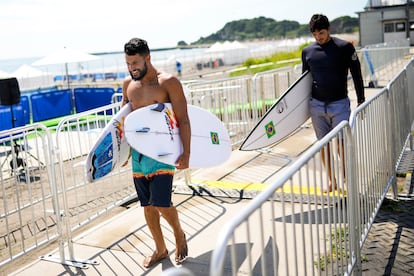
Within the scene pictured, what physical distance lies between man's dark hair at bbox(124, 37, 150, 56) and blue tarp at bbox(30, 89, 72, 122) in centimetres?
1488

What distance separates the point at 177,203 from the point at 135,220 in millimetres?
666

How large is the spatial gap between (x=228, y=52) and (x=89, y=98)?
39032 mm

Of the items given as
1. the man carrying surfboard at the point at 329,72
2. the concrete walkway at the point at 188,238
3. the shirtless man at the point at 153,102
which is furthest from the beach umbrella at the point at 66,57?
the shirtless man at the point at 153,102

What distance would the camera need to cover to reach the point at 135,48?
416 centimetres

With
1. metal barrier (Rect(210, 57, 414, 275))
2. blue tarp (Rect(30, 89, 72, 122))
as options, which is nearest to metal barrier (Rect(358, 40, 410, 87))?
blue tarp (Rect(30, 89, 72, 122))

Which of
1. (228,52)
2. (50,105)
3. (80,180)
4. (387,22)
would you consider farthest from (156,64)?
(80,180)

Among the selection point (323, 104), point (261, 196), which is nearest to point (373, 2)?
point (323, 104)

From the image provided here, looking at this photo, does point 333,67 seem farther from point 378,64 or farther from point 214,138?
point 378,64

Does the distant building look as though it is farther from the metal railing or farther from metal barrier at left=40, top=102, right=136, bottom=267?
metal barrier at left=40, top=102, right=136, bottom=267

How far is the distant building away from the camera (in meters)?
47.2

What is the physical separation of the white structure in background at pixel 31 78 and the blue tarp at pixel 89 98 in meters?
8.58

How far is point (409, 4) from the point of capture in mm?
47188

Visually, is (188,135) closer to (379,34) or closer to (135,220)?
(135,220)

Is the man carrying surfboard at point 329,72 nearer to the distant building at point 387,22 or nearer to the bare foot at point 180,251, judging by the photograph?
the bare foot at point 180,251
